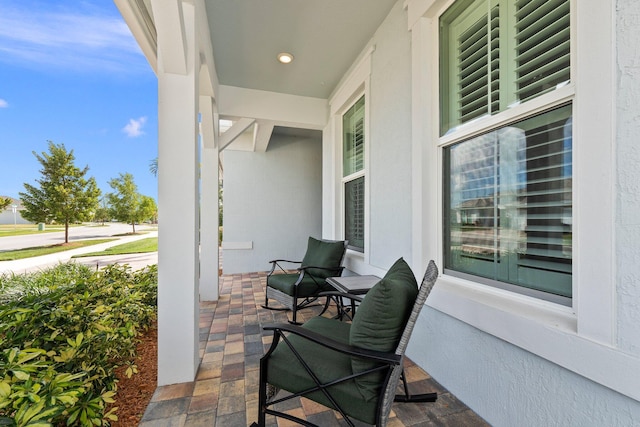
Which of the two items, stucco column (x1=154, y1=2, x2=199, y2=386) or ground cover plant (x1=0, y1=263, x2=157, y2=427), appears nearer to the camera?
ground cover plant (x1=0, y1=263, x2=157, y2=427)

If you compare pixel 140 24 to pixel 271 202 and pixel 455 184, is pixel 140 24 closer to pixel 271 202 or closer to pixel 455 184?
pixel 455 184

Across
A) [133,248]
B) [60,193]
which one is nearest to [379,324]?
[60,193]

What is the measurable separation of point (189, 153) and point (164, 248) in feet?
2.20

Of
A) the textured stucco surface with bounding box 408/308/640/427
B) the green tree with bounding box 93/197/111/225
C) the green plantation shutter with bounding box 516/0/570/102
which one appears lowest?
the textured stucco surface with bounding box 408/308/640/427

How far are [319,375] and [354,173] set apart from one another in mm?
2681

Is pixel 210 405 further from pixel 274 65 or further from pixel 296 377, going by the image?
pixel 274 65

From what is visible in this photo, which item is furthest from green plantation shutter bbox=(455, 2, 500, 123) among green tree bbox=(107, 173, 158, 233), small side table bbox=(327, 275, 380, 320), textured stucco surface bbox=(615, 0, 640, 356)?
green tree bbox=(107, 173, 158, 233)

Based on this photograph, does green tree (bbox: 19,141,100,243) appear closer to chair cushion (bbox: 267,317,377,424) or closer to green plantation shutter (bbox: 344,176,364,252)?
chair cushion (bbox: 267,317,377,424)

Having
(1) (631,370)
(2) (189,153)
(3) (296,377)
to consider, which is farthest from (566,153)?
(2) (189,153)

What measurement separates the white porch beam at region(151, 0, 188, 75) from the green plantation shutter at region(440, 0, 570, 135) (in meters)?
1.79

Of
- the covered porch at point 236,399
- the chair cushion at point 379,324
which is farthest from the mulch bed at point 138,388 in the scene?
the chair cushion at point 379,324

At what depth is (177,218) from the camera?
1.83 meters

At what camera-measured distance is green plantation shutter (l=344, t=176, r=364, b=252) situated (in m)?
3.39

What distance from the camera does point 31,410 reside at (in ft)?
2.81
